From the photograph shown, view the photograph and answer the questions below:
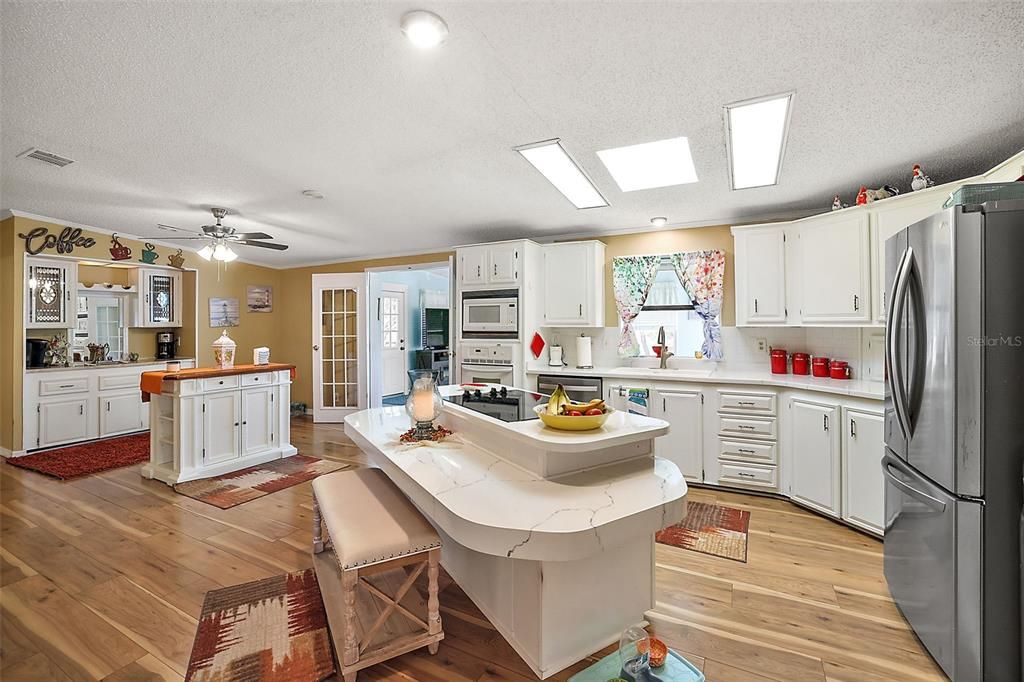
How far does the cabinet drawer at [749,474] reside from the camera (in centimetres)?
365

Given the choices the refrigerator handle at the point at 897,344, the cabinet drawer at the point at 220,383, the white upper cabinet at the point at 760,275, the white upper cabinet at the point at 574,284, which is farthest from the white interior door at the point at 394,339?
the refrigerator handle at the point at 897,344

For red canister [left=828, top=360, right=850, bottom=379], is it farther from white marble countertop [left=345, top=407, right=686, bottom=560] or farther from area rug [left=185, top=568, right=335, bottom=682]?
area rug [left=185, top=568, right=335, bottom=682]

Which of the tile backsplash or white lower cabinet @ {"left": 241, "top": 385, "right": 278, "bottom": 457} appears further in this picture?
white lower cabinet @ {"left": 241, "top": 385, "right": 278, "bottom": 457}

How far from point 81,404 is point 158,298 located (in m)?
1.61

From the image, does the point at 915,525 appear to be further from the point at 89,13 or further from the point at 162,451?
the point at 162,451

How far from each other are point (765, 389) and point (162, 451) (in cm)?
532

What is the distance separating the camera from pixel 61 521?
3145mm

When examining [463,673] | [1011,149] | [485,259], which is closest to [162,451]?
[485,259]

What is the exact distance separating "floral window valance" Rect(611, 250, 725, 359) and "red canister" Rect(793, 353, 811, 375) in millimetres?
646

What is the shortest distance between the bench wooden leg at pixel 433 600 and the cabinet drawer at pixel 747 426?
2862 mm

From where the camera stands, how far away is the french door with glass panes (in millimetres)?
6613

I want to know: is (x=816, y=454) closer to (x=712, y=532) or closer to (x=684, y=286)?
(x=712, y=532)

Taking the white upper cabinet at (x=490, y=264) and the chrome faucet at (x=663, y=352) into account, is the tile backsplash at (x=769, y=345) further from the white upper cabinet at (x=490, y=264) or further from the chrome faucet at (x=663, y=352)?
the white upper cabinet at (x=490, y=264)

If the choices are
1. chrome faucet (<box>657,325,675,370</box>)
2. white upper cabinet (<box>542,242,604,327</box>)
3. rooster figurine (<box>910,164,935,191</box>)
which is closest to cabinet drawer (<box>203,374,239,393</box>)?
white upper cabinet (<box>542,242,604,327</box>)
